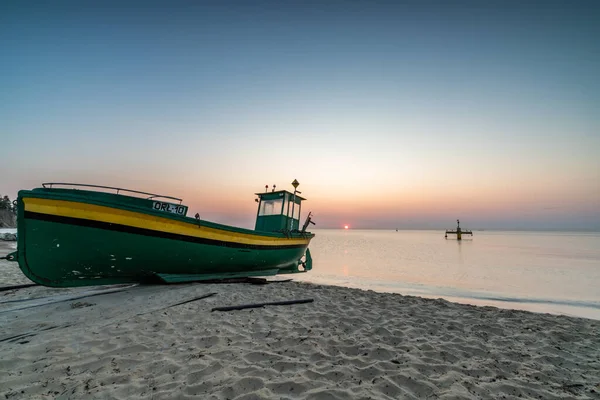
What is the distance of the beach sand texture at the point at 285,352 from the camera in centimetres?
313

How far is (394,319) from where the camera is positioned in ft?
19.8

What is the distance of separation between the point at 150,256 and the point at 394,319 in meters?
6.47

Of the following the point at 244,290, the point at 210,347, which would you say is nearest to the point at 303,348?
the point at 210,347

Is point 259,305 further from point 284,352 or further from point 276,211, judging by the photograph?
point 276,211

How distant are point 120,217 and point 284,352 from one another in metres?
5.39

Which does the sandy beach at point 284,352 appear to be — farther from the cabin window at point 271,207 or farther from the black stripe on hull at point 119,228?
the cabin window at point 271,207

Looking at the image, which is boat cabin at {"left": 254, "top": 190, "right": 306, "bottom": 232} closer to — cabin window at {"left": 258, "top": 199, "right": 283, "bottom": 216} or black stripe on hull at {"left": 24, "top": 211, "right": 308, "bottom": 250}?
cabin window at {"left": 258, "top": 199, "right": 283, "bottom": 216}

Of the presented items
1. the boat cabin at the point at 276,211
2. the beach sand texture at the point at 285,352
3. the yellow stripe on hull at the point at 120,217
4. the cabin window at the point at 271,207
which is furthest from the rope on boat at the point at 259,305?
the cabin window at the point at 271,207

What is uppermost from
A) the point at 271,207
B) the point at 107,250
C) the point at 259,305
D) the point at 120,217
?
the point at 271,207

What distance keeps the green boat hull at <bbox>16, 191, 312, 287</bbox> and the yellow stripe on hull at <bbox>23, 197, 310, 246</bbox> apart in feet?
0.10

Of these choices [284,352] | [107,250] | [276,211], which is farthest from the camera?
[276,211]

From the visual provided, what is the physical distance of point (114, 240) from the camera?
679cm

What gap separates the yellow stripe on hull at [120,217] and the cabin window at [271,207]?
15.9 ft

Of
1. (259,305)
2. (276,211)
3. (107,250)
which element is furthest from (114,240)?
(276,211)
